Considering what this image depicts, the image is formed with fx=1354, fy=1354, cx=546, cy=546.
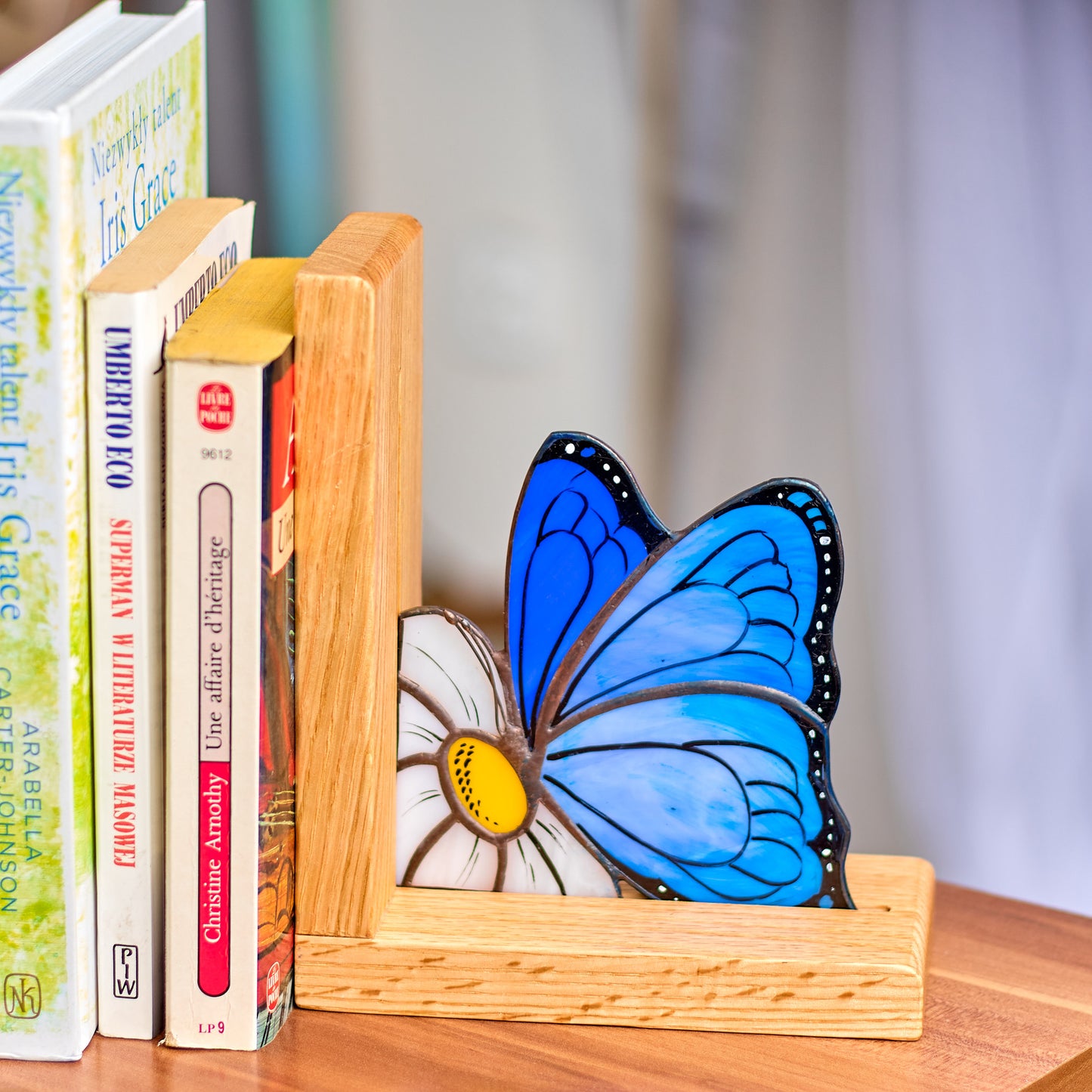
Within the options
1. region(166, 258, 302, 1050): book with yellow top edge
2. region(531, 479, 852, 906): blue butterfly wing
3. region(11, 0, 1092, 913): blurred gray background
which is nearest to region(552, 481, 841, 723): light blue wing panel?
region(531, 479, 852, 906): blue butterfly wing

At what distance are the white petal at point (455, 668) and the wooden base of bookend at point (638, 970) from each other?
8 cm

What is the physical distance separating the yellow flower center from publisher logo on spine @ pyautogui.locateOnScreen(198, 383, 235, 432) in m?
0.17

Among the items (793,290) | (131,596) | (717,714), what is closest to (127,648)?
(131,596)

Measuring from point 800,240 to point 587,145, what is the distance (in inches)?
5.2

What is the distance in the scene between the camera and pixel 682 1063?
525 mm

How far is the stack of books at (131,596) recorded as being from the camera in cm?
48

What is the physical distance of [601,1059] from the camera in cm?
53

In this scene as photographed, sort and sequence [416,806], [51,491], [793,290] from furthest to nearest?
[793,290]
[416,806]
[51,491]

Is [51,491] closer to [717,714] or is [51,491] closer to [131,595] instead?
[131,595]

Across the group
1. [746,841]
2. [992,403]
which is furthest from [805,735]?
[992,403]

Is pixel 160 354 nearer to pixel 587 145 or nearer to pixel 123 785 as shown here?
pixel 123 785

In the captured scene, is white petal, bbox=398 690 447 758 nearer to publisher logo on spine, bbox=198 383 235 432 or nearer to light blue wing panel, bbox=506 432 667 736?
light blue wing panel, bbox=506 432 667 736

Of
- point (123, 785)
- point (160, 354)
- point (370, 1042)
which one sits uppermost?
point (160, 354)

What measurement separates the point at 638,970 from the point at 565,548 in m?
0.17
